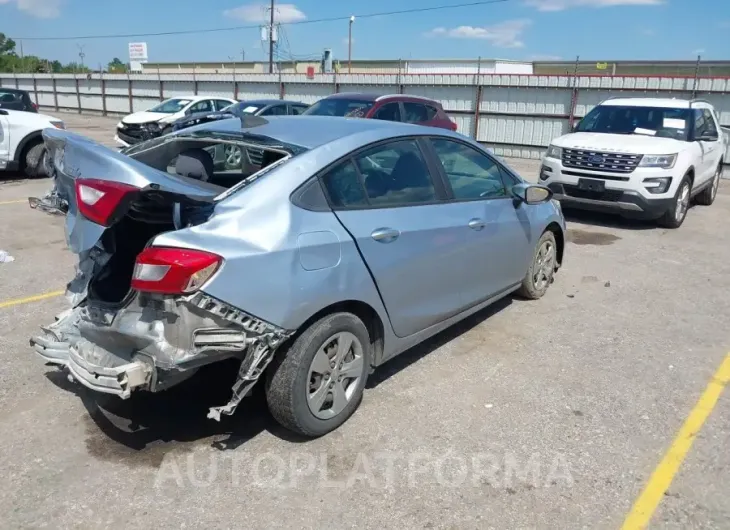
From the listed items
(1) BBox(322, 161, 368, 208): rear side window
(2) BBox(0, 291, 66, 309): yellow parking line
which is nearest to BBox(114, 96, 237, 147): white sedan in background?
(2) BBox(0, 291, 66, 309): yellow parking line

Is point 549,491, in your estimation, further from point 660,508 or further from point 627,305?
point 627,305

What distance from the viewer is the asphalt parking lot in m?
2.91

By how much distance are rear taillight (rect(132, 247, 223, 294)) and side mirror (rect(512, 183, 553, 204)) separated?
9.25 ft

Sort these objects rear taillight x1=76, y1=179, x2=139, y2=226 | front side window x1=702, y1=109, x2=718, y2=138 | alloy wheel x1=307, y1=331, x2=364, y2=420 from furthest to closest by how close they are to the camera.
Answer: front side window x1=702, y1=109, x2=718, y2=138 → alloy wheel x1=307, y1=331, x2=364, y2=420 → rear taillight x1=76, y1=179, x2=139, y2=226

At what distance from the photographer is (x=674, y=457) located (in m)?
3.38

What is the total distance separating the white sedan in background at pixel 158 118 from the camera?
17484 millimetres

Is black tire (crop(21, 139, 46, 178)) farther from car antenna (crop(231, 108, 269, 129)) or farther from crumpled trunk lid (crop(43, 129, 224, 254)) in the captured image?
crumpled trunk lid (crop(43, 129, 224, 254))

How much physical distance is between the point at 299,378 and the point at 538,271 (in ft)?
10.7

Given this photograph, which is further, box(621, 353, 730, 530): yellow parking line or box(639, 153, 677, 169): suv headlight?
box(639, 153, 677, 169): suv headlight

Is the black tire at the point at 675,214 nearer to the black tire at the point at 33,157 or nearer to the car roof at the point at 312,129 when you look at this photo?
the car roof at the point at 312,129

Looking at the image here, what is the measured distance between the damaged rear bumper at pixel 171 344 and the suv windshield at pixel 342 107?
30.3ft

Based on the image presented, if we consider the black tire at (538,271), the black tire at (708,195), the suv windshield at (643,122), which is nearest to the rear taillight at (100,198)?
the black tire at (538,271)

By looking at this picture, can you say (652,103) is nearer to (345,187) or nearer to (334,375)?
(345,187)

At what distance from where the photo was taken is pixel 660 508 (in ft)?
9.72
